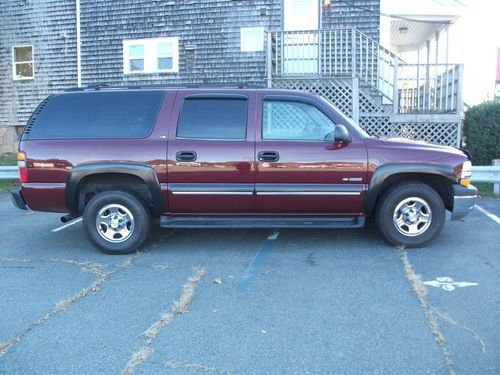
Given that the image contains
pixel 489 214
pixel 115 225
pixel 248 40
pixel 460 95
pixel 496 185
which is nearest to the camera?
pixel 115 225

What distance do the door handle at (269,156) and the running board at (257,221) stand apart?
2.30 ft

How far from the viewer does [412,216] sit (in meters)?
5.81

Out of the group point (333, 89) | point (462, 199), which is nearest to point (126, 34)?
point (333, 89)

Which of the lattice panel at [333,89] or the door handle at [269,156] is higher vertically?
the lattice panel at [333,89]

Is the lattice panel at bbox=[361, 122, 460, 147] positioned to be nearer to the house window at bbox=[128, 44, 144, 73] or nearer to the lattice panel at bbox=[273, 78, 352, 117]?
the lattice panel at bbox=[273, 78, 352, 117]

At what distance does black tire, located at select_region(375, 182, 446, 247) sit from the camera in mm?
5742

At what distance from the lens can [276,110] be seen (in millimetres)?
5836

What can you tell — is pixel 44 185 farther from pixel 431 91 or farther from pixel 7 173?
pixel 431 91

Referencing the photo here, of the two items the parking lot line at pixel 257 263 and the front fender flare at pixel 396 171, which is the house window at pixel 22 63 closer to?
the parking lot line at pixel 257 263

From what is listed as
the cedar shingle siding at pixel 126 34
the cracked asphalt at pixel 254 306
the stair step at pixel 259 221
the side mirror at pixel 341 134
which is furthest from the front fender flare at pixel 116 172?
the cedar shingle siding at pixel 126 34

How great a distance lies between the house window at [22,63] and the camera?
1644 cm

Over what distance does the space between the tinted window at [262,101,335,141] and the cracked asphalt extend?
1.33 m

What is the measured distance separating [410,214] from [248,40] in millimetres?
9947

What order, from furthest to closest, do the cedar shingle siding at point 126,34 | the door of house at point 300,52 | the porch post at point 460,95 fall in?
the cedar shingle siding at point 126,34 < the door of house at point 300,52 < the porch post at point 460,95
